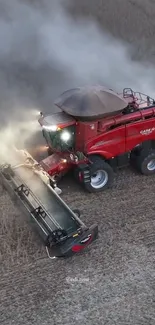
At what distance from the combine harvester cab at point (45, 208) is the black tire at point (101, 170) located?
0.86 meters

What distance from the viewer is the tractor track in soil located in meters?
5.43

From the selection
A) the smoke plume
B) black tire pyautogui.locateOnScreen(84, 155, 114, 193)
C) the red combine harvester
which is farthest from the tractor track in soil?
the smoke plume

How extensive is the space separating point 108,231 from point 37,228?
3.85ft

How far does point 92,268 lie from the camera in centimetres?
612

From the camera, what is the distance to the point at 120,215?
7215 mm

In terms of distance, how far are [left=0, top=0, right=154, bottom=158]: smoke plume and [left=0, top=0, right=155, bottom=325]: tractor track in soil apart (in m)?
4.48

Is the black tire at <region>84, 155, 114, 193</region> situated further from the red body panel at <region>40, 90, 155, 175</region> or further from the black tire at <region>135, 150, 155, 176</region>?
the black tire at <region>135, 150, 155, 176</region>

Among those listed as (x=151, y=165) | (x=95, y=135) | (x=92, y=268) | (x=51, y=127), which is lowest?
(x=92, y=268)

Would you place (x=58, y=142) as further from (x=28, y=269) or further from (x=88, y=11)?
(x=88, y=11)

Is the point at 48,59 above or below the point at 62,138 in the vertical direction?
above

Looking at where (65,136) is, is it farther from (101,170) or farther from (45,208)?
(45,208)

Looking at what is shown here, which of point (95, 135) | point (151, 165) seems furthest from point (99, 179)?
point (151, 165)

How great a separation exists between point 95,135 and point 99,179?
86 centimetres

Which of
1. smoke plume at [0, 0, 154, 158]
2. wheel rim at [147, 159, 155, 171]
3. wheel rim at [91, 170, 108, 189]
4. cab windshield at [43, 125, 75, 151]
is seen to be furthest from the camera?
smoke plume at [0, 0, 154, 158]
